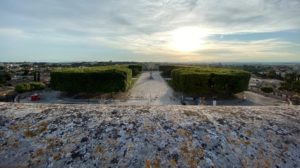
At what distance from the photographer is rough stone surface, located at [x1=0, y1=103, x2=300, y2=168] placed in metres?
1.54

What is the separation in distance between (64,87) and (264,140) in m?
21.7

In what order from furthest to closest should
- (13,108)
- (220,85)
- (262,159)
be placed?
(220,85)
(13,108)
(262,159)

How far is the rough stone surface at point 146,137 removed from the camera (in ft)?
5.07

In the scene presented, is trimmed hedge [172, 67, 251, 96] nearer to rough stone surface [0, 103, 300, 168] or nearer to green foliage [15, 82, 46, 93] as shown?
green foliage [15, 82, 46, 93]

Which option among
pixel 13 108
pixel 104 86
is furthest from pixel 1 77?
pixel 13 108

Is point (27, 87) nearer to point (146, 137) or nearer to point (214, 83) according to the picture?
point (214, 83)

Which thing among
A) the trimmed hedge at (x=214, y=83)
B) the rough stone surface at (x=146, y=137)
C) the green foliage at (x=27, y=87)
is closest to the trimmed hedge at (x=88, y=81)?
the green foliage at (x=27, y=87)

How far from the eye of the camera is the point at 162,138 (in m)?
1.69

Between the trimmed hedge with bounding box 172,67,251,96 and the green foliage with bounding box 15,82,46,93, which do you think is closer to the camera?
the trimmed hedge with bounding box 172,67,251,96

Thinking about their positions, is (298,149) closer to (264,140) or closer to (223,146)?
(264,140)

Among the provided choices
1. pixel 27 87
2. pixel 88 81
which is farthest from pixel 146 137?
pixel 27 87

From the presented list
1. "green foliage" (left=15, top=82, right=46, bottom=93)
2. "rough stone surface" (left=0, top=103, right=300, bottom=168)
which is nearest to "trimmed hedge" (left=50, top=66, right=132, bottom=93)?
"green foliage" (left=15, top=82, right=46, bottom=93)

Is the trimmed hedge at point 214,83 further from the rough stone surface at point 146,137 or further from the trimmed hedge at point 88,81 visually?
Result: the rough stone surface at point 146,137

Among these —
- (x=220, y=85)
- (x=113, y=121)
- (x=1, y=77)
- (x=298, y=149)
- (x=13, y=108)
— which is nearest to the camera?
(x=298, y=149)
